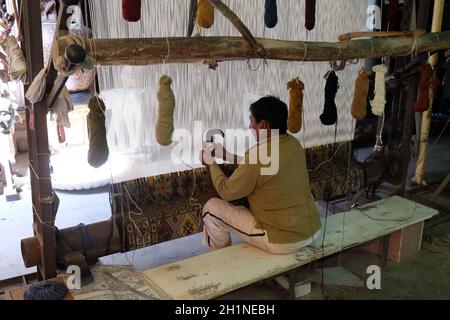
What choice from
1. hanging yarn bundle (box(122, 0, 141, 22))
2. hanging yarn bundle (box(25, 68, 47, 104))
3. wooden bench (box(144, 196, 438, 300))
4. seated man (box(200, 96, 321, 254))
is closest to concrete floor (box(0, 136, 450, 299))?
wooden bench (box(144, 196, 438, 300))

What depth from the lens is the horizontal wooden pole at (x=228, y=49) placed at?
75.7 inches

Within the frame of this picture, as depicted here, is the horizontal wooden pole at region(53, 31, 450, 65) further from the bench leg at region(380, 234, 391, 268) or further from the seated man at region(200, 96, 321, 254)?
the bench leg at region(380, 234, 391, 268)

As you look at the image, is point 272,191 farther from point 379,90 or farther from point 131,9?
point 131,9

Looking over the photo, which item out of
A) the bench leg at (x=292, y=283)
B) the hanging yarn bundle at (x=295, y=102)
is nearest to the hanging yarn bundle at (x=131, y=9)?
the hanging yarn bundle at (x=295, y=102)

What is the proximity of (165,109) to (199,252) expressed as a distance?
166 cm

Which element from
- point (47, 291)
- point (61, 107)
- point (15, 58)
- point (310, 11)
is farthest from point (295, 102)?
point (47, 291)

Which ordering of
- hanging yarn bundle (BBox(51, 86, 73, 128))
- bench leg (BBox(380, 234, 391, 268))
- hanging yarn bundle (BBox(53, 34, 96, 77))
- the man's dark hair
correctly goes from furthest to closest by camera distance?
bench leg (BBox(380, 234, 391, 268)), the man's dark hair, hanging yarn bundle (BBox(51, 86, 73, 128)), hanging yarn bundle (BBox(53, 34, 96, 77))

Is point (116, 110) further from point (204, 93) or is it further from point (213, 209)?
point (213, 209)

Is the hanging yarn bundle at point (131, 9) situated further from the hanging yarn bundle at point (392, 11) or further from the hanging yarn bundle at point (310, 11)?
the hanging yarn bundle at point (392, 11)

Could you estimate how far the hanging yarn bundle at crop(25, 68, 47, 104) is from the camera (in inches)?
81.4

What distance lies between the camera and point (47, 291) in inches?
83.7

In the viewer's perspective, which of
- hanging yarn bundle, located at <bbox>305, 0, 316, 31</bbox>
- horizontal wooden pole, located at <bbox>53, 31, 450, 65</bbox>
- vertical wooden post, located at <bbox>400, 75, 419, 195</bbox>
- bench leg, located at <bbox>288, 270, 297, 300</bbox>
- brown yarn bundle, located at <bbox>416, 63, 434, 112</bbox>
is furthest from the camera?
vertical wooden post, located at <bbox>400, 75, 419, 195</bbox>

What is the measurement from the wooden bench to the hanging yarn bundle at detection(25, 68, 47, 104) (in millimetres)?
1087

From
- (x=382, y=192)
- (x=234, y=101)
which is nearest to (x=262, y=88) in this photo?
(x=234, y=101)
